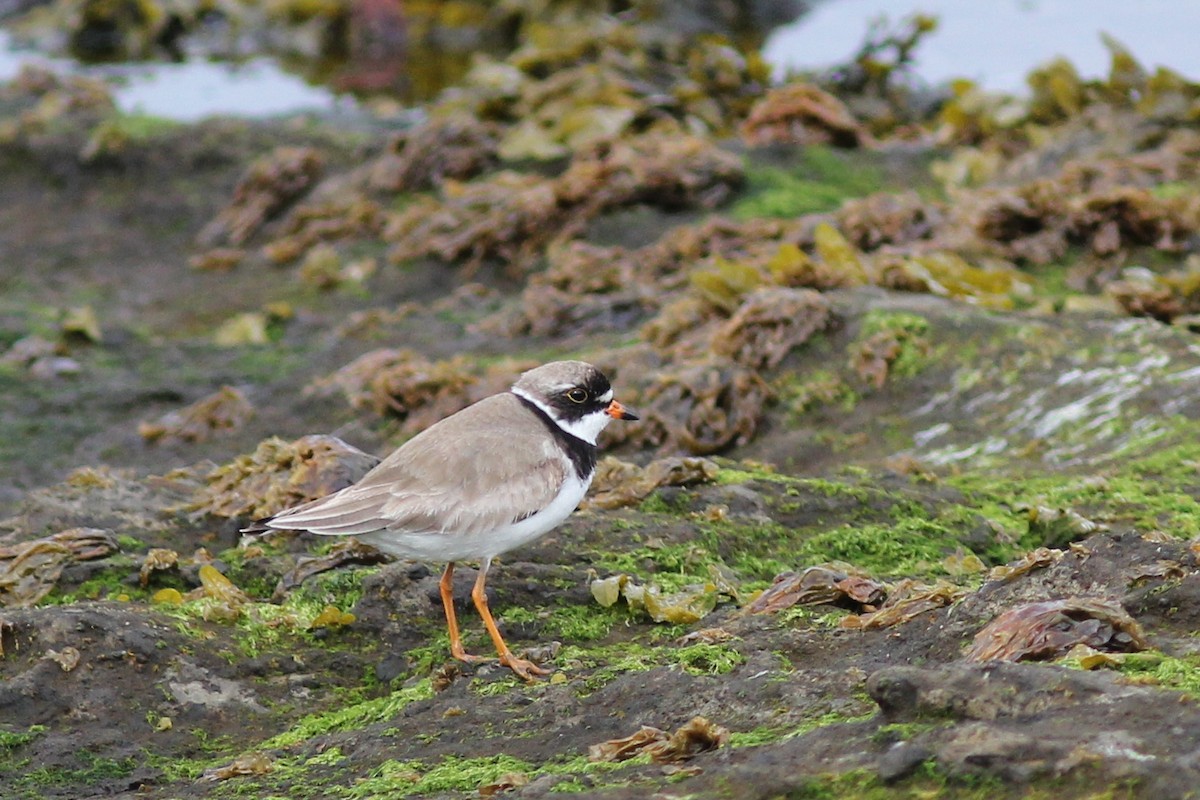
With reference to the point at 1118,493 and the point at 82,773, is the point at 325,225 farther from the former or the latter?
the point at 82,773

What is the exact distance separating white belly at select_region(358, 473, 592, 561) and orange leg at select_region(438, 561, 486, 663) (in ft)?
0.58

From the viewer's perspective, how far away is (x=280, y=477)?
24.0 feet

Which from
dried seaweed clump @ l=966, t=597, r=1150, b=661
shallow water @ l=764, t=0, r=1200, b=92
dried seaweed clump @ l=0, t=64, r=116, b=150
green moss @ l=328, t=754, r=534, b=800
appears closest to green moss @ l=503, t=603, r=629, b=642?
green moss @ l=328, t=754, r=534, b=800

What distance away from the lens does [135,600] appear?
20.9ft

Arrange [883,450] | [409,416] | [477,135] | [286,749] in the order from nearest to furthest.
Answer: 1. [286,749]
2. [883,450]
3. [409,416]
4. [477,135]

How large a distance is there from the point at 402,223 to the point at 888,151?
4.65 metres

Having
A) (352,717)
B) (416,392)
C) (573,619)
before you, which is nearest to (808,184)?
(416,392)

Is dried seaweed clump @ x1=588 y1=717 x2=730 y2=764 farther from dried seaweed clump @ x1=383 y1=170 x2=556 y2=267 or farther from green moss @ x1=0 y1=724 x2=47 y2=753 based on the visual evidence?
dried seaweed clump @ x1=383 y1=170 x2=556 y2=267

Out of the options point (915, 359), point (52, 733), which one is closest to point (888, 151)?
point (915, 359)

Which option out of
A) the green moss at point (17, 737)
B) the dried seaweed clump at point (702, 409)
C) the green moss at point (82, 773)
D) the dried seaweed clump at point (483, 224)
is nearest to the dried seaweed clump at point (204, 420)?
the dried seaweed clump at point (483, 224)

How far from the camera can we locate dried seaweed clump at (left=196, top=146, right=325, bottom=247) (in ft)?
48.7

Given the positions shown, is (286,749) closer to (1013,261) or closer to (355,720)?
(355,720)

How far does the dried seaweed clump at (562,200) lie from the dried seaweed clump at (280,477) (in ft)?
18.1

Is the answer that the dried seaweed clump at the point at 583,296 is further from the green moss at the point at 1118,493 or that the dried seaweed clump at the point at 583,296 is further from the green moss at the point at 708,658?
the green moss at the point at 708,658
